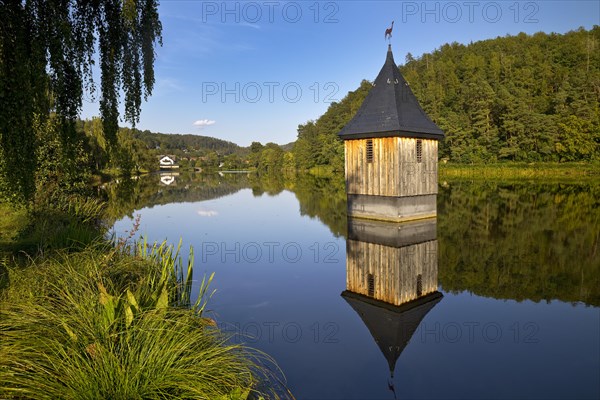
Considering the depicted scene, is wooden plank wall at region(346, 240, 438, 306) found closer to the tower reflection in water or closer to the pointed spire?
the tower reflection in water

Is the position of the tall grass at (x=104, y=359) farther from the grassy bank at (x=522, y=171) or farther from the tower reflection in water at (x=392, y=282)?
the grassy bank at (x=522, y=171)

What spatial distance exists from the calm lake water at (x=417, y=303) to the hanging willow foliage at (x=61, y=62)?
4.09 meters

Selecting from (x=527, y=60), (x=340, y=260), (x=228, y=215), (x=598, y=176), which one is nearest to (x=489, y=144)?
Answer: (x=598, y=176)

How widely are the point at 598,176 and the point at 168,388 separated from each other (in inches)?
1933

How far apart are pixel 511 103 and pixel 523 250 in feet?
144

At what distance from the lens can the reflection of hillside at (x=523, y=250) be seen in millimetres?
8852

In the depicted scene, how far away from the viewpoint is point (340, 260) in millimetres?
11695

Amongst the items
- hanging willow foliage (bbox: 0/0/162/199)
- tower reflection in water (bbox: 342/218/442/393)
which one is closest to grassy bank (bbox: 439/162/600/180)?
tower reflection in water (bbox: 342/218/442/393)

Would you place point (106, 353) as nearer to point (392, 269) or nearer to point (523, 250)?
point (392, 269)

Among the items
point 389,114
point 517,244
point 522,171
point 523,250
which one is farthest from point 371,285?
point 522,171

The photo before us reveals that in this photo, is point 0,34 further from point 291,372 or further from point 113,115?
point 291,372

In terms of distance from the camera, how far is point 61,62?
17.1ft

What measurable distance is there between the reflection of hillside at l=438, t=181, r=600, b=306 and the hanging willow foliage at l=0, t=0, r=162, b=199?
7996 mm

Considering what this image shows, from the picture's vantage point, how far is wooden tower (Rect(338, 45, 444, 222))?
17031 millimetres
